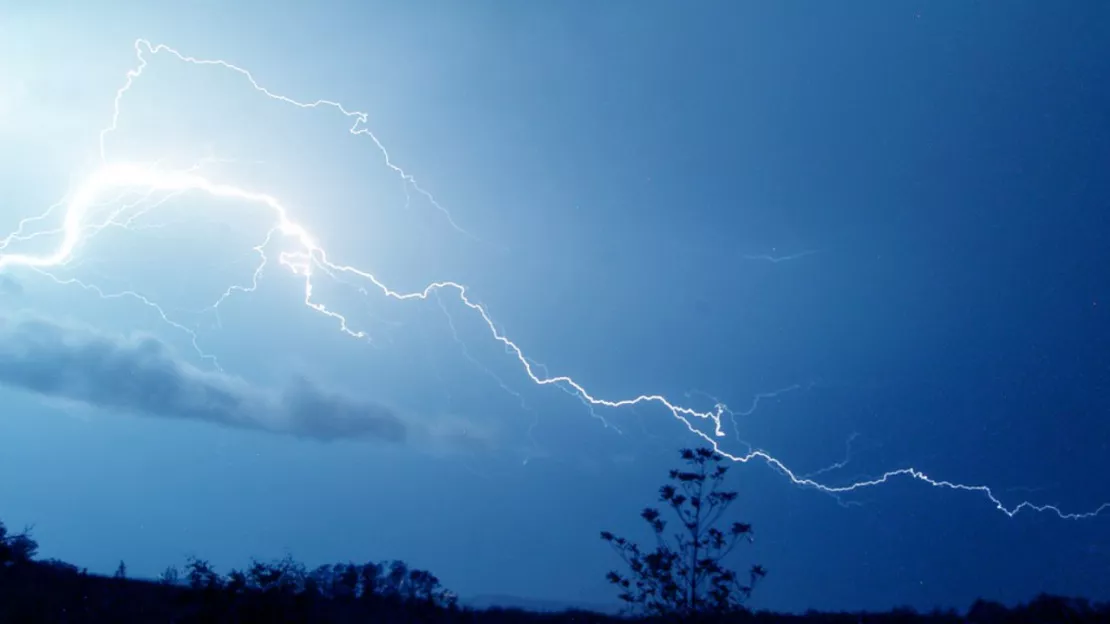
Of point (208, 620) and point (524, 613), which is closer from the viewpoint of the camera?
point (208, 620)

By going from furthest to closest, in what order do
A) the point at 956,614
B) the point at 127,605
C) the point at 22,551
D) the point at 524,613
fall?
the point at 524,613, the point at 956,614, the point at 22,551, the point at 127,605

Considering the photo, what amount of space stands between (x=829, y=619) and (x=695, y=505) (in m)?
5.25

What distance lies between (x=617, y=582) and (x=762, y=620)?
3.36 m

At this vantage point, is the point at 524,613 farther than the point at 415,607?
Yes

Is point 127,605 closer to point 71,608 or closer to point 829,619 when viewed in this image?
point 71,608

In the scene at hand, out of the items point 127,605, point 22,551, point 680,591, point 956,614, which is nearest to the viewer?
point 127,605

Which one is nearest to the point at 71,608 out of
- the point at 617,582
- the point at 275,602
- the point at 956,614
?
the point at 275,602

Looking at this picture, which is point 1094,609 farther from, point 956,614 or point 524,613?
point 524,613

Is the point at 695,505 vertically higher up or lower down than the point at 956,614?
higher up

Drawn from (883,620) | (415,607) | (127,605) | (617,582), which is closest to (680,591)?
(617,582)

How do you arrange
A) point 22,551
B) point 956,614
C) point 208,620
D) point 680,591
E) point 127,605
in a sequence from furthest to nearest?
point 956,614
point 22,551
point 680,591
point 127,605
point 208,620

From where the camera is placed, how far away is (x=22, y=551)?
15.0 m

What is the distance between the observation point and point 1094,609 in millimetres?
13828

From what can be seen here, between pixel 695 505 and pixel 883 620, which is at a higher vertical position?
pixel 695 505
